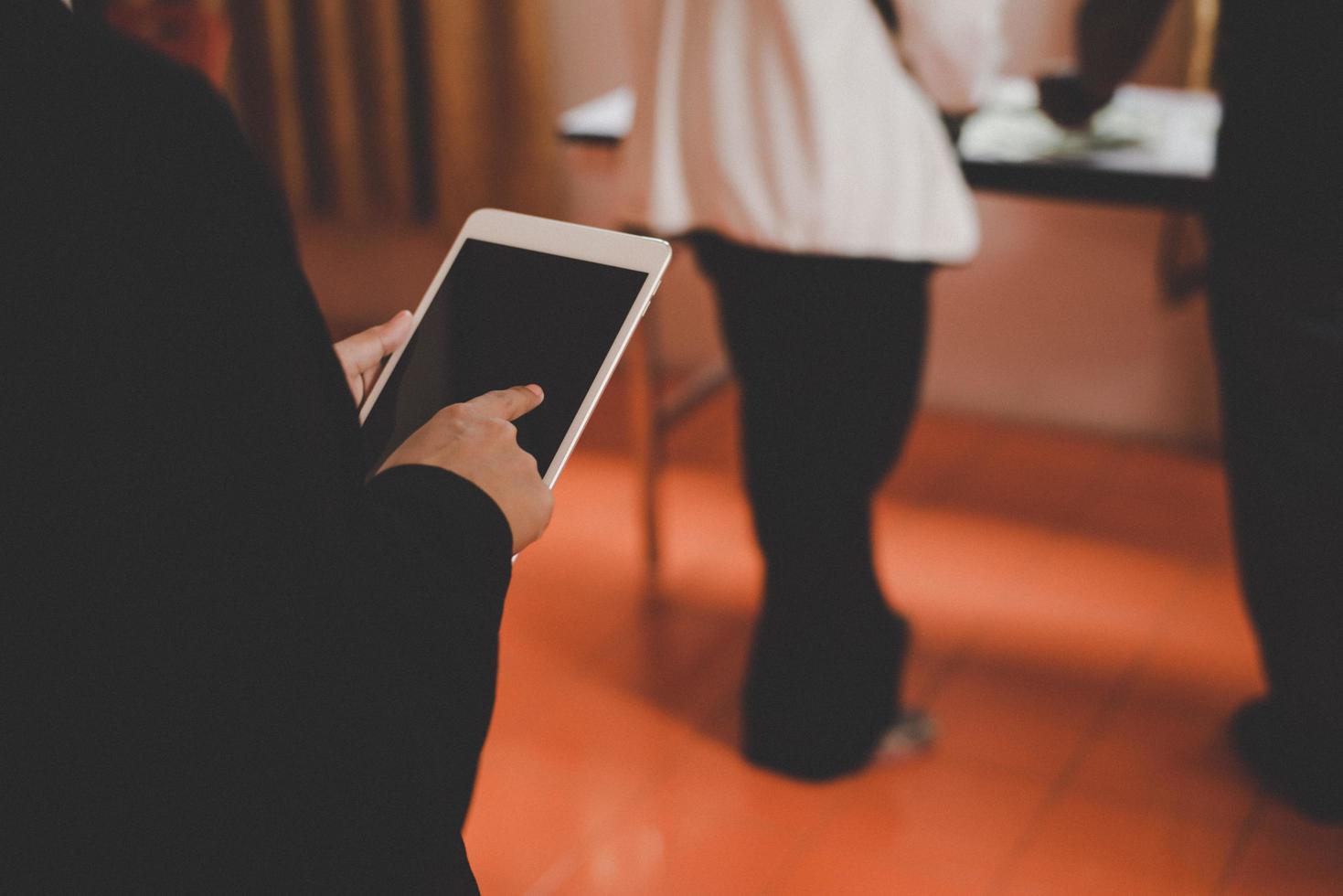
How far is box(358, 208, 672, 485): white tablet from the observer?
2.51 feet

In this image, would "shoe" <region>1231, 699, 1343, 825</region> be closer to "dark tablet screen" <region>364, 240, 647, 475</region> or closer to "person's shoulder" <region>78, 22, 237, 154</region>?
"dark tablet screen" <region>364, 240, 647, 475</region>

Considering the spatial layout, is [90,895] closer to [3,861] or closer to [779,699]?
[3,861]

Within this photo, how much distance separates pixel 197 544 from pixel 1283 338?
1.26m

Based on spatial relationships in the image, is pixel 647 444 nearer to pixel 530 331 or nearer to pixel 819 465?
pixel 819 465

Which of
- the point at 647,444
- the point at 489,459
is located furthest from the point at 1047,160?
the point at 489,459

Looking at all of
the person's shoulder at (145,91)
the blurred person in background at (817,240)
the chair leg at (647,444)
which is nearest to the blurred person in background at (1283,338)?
the blurred person in background at (817,240)

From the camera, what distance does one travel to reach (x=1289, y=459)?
1504 mm

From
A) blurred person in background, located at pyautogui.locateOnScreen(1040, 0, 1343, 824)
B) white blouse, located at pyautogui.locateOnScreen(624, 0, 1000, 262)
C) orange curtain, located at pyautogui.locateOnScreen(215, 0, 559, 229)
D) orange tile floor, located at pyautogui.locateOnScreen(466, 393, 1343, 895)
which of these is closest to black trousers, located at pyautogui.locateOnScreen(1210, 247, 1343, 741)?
blurred person in background, located at pyautogui.locateOnScreen(1040, 0, 1343, 824)

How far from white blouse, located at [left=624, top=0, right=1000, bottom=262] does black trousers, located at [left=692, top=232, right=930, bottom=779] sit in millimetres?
50

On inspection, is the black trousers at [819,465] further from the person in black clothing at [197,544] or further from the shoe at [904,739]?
the person in black clothing at [197,544]

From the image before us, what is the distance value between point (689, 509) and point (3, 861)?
5.97ft

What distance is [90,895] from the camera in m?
0.59

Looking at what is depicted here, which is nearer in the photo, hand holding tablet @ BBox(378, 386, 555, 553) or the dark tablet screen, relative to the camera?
hand holding tablet @ BBox(378, 386, 555, 553)

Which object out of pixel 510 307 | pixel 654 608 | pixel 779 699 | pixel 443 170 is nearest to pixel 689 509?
pixel 654 608
